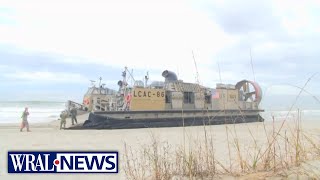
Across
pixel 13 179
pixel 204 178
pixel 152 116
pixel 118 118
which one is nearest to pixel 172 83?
pixel 152 116

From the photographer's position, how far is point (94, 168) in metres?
4.72

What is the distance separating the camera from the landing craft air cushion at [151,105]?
20.5 m

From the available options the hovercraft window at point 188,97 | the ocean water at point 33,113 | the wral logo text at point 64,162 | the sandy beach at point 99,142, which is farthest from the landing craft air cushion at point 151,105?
the wral logo text at point 64,162

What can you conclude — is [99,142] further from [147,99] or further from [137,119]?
[147,99]

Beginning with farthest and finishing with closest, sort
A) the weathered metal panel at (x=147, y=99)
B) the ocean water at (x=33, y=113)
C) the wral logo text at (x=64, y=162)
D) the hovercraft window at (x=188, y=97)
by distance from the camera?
the ocean water at (x=33, y=113) → the hovercraft window at (x=188, y=97) → the weathered metal panel at (x=147, y=99) → the wral logo text at (x=64, y=162)

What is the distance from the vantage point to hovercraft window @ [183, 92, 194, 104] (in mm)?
24703

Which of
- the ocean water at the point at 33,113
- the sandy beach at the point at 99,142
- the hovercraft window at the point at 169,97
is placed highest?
the hovercraft window at the point at 169,97

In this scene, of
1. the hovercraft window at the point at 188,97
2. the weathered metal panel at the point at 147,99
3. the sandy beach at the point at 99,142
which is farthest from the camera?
the hovercraft window at the point at 188,97

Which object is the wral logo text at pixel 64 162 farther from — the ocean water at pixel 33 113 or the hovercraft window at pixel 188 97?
the ocean water at pixel 33 113

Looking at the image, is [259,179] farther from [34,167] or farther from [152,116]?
[152,116]

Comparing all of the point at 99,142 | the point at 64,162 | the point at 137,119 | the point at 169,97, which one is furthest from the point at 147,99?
the point at 64,162

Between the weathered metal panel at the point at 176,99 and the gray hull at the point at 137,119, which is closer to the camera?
the gray hull at the point at 137,119

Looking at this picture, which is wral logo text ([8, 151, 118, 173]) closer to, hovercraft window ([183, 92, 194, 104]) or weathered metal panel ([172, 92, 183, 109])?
weathered metal panel ([172, 92, 183, 109])

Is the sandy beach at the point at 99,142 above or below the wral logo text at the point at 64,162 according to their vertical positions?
below
